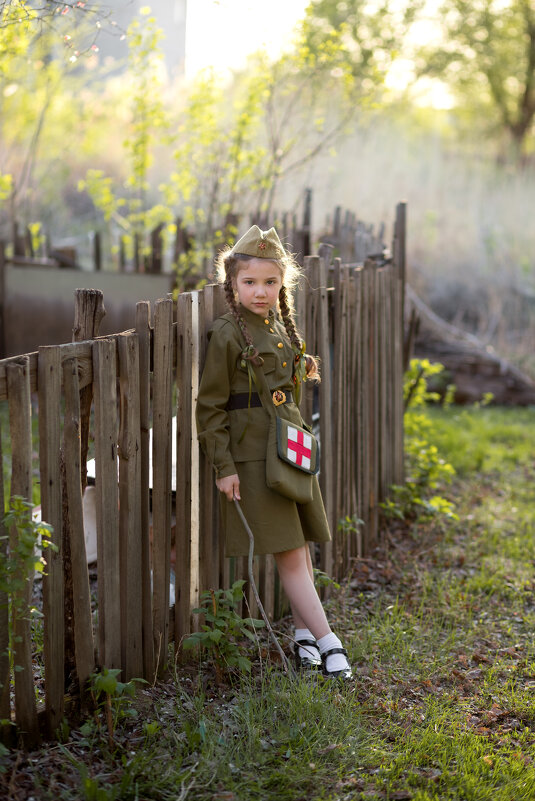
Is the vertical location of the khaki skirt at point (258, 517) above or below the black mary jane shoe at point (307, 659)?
above

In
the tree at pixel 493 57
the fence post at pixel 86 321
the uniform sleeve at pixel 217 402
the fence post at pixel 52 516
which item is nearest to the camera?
the fence post at pixel 52 516

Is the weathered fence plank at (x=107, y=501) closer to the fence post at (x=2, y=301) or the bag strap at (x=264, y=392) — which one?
the bag strap at (x=264, y=392)

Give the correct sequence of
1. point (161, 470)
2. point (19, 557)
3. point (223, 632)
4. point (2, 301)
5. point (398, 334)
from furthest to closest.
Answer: point (2, 301)
point (398, 334)
point (223, 632)
point (161, 470)
point (19, 557)

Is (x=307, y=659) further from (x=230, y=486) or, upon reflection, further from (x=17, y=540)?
(x=17, y=540)

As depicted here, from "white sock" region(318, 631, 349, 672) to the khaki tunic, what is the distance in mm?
436

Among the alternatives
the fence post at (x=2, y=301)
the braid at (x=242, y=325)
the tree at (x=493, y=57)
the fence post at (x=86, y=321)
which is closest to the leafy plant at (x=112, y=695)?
the fence post at (x=86, y=321)

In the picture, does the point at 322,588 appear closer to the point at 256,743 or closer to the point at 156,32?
the point at 256,743

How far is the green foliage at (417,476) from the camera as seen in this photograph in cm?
568

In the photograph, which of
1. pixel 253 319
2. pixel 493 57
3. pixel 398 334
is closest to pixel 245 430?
pixel 253 319

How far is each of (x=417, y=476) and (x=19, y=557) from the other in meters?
3.98

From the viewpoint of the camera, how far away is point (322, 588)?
4395mm

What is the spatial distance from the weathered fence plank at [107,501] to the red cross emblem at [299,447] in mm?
732

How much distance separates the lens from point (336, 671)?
11.3 ft

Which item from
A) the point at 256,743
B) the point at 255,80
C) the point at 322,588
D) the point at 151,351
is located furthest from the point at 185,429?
the point at 255,80
